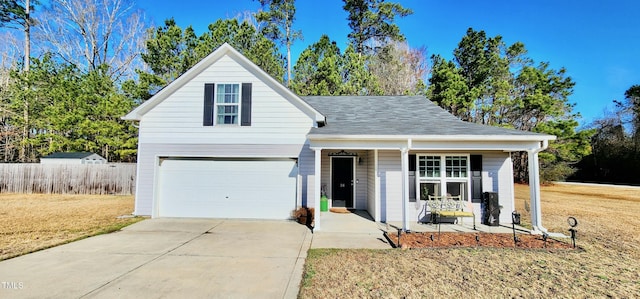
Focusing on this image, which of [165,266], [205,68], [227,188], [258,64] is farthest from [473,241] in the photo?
[258,64]

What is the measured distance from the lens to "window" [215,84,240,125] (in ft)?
29.5

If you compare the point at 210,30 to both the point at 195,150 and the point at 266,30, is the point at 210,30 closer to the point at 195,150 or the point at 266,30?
the point at 266,30

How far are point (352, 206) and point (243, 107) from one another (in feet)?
17.4

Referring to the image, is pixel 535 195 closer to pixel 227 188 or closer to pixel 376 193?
pixel 376 193

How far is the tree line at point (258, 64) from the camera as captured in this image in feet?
58.3

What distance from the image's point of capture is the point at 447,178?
8.23m

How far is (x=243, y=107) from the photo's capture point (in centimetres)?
889

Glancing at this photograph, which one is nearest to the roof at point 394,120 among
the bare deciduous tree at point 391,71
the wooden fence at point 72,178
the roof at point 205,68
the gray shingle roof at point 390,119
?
the gray shingle roof at point 390,119

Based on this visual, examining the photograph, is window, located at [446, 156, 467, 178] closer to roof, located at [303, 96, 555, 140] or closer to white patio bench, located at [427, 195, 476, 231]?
white patio bench, located at [427, 195, 476, 231]

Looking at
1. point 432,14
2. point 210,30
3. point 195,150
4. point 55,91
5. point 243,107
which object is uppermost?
point 432,14

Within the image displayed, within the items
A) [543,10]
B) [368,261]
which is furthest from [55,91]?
[543,10]

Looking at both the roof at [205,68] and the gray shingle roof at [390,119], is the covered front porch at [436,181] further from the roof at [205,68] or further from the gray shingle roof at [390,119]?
the roof at [205,68]

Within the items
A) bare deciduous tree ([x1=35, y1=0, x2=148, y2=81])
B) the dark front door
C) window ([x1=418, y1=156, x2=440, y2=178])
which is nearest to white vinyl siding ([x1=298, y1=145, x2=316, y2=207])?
the dark front door

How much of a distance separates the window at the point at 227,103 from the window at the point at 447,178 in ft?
20.1
